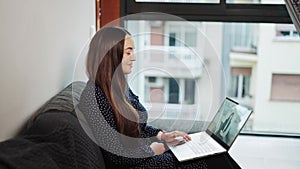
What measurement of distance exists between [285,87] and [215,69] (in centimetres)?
Answer: 65

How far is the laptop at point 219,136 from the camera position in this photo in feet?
6.06

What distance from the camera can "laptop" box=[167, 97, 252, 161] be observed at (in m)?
1.85

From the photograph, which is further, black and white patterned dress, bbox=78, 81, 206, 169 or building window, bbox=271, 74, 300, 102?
building window, bbox=271, 74, 300, 102

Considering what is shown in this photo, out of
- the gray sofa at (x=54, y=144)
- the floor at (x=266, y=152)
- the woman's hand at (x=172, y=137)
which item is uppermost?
the gray sofa at (x=54, y=144)

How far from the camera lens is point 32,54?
152 centimetres

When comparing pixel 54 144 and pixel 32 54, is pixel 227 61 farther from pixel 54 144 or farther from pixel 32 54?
pixel 54 144

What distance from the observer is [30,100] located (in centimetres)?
153

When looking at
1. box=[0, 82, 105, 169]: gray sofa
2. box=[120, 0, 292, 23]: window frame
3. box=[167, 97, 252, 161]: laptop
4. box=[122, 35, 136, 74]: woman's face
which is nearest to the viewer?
box=[0, 82, 105, 169]: gray sofa

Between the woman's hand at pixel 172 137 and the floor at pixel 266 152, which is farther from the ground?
the woman's hand at pixel 172 137

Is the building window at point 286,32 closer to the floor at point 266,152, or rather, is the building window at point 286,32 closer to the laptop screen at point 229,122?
the floor at point 266,152

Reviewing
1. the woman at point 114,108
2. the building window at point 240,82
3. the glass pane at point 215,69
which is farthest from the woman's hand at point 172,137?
the building window at point 240,82

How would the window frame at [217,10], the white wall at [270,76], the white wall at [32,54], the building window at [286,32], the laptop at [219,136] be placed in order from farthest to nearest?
the white wall at [270,76]
the building window at [286,32]
the window frame at [217,10]
the laptop at [219,136]
the white wall at [32,54]

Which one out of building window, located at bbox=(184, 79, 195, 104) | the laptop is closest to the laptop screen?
the laptop

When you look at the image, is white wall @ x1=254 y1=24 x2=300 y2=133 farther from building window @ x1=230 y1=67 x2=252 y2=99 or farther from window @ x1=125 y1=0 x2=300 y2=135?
building window @ x1=230 y1=67 x2=252 y2=99
